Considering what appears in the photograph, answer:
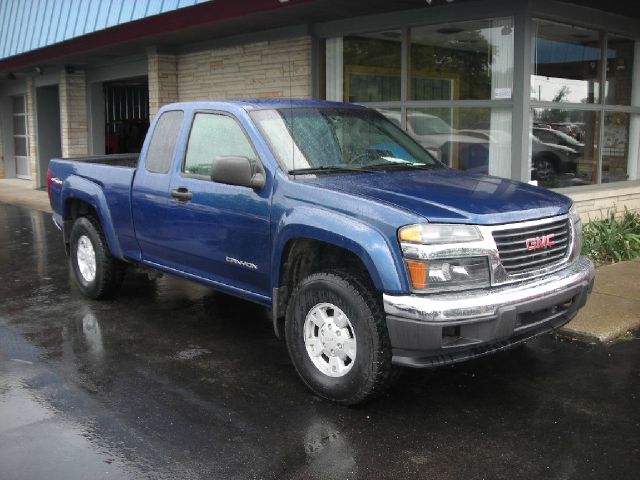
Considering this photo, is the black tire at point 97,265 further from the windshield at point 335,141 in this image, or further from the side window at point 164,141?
the windshield at point 335,141

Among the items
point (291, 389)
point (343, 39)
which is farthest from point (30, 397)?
point (343, 39)

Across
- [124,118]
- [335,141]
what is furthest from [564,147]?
[124,118]

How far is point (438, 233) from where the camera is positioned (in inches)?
162

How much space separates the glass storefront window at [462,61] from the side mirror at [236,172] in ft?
15.9

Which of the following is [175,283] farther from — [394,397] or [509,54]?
[509,54]

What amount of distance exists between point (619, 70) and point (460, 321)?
8061mm

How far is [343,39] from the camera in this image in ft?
34.5

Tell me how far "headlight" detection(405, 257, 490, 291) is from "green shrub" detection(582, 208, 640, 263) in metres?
5.20

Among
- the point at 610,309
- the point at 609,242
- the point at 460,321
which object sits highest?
the point at 460,321

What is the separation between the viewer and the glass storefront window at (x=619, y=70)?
10312 millimetres

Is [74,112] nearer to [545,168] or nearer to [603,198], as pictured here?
[545,168]

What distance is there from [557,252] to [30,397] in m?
3.63

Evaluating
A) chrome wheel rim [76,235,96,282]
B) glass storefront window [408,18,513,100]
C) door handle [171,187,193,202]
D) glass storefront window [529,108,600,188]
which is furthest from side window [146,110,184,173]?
glass storefront window [529,108,600,188]

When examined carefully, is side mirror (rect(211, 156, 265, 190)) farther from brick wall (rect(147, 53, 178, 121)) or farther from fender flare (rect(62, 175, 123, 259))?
brick wall (rect(147, 53, 178, 121))
